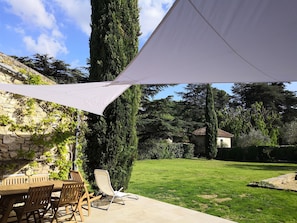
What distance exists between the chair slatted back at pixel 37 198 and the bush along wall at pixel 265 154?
1968cm

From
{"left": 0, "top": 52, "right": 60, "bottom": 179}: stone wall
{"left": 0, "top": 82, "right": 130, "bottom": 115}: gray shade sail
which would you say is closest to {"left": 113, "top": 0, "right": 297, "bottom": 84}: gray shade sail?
{"left": 0, "top": 82, "right": 130, "bottom": 115}: gray shade sail

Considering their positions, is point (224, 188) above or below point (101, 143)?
below

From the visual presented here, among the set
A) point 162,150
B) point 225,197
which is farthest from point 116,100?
point 162,150

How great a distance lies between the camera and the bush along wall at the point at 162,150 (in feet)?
70.1

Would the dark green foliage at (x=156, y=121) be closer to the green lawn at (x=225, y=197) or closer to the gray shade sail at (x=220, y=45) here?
the green lawn at (x=225, y=197)

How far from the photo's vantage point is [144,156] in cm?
2133

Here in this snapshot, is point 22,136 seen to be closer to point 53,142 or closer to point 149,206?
point 53,142

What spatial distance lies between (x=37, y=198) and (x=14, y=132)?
10.1ft

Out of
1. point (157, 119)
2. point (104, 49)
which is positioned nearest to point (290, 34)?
point (104, 49)

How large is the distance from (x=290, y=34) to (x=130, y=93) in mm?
5270

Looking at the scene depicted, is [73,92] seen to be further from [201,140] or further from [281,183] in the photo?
[201,140]

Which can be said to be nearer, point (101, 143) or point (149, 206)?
point (149, 206)

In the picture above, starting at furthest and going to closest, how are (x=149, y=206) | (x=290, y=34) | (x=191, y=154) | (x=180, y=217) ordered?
(x=191, y=154) < (x=149, y=206) < (x=180, y=217) < (x=290, y=34)

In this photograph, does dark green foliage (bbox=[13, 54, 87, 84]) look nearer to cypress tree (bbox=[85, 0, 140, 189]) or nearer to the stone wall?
the stone wall
